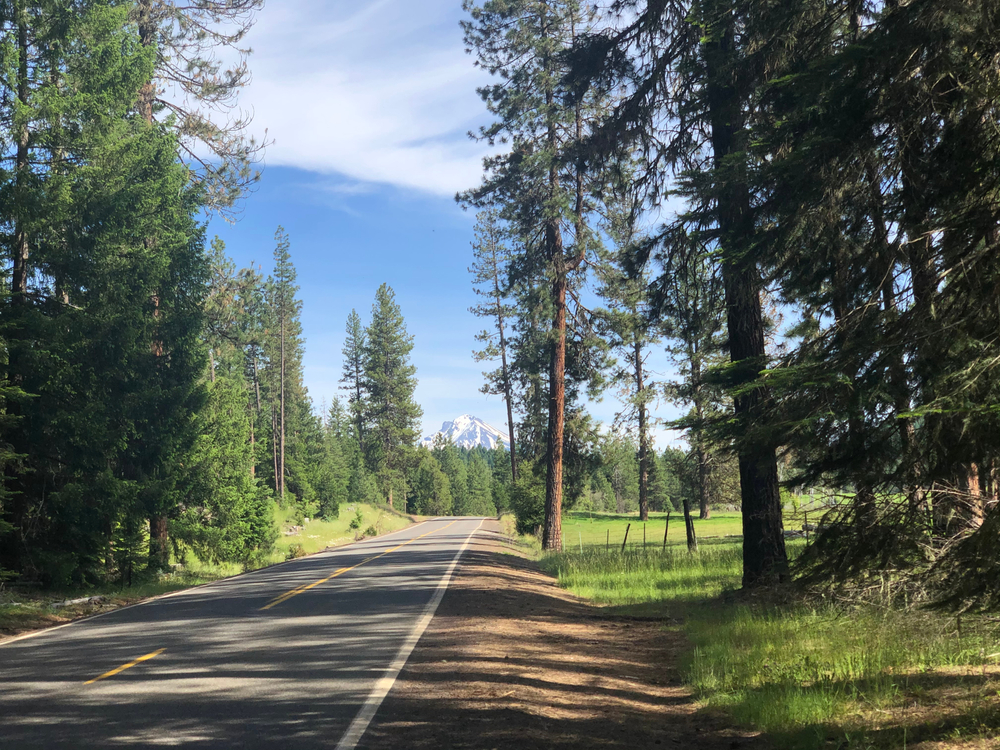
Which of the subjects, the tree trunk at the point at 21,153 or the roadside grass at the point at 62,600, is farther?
the tree trunk at the point at 21,153

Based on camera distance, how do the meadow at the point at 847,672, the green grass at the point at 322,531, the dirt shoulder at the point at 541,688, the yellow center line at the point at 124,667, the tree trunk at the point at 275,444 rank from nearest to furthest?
the meadow at the point at 847,672 → the dirt shoulder at the point at 541,688 → the yellow center line at the point at 124,667 → the green grass at the point at 322,531 → the tree trunk at the point at 275,444

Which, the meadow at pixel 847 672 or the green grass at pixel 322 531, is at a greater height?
the meadow at pixel 847 672

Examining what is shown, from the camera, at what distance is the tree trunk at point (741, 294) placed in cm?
955

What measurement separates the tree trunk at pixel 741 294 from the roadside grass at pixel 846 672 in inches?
48.6

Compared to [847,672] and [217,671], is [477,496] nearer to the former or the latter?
[217,671]

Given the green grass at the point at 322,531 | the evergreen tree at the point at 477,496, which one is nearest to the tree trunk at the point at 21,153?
the green grass at the point at 322,531

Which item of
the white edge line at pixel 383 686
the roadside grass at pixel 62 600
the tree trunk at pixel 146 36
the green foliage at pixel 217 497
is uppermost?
the tree trunk at pixel 146 36

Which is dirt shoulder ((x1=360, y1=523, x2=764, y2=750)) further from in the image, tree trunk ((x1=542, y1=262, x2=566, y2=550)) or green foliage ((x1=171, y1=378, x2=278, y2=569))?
tree trunk ((x1=542, y1=262, x2=566, y2=550))

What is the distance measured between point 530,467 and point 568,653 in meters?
25.6

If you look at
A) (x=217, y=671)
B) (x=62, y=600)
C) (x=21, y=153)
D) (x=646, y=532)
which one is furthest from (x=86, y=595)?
(x=646, y=532)

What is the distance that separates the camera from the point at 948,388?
5.49 meters

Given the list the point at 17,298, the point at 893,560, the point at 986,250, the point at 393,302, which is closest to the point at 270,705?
the point at 893,560

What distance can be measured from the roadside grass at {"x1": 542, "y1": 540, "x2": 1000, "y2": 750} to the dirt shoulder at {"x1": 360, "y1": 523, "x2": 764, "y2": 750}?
0.39 meters

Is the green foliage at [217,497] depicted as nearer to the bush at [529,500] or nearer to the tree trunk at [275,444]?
the bush at [529,500]
